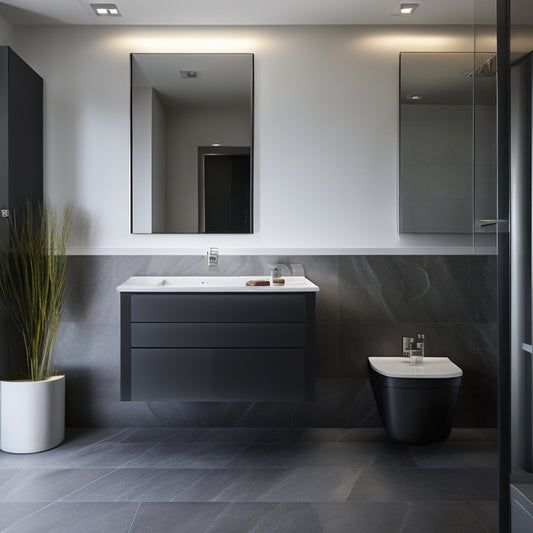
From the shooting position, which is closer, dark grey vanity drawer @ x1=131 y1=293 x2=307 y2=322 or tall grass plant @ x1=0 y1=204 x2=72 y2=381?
dark grey vanity drawer @ x1=131 y1=293 x2=307 y2=322

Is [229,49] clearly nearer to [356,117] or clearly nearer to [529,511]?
[356,117]

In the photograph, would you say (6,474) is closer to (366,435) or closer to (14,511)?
(14,511)

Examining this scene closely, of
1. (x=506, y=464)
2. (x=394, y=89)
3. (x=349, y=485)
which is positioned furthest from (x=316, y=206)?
(x=506, y=464)

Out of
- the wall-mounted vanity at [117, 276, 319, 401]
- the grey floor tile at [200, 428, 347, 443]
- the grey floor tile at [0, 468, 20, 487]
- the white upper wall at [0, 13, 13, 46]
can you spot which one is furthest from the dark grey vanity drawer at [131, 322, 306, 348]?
the white upper wall at [0, 13, 13, 46]

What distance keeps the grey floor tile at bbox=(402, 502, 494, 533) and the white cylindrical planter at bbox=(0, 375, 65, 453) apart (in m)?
1.84

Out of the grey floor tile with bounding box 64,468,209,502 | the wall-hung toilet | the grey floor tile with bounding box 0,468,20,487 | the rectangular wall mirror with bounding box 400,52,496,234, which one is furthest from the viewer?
the rectangular wall mirror with bounding box 400,52,496,234

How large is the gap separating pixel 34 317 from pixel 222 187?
1277 millimetres

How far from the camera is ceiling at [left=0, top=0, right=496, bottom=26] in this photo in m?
2.82

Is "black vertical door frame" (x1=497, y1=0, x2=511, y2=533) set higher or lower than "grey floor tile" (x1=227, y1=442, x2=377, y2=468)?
higher

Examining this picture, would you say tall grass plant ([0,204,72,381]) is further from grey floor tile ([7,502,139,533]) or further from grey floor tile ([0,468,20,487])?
grey floor tile ([7,502,139,533])

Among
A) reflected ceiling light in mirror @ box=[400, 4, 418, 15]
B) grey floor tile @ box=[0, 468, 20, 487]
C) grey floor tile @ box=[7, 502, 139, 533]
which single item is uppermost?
reflected ceiling light in mirror @ box=[400, 4, 418, 15]

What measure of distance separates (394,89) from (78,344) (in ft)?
8.01

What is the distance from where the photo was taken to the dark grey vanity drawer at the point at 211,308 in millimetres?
2561

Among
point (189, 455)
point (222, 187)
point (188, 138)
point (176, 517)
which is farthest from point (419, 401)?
point (188, 138)
